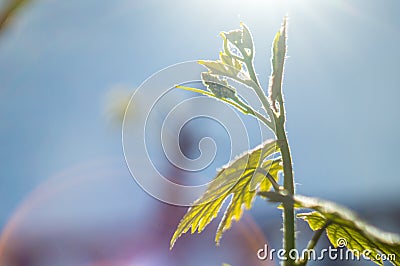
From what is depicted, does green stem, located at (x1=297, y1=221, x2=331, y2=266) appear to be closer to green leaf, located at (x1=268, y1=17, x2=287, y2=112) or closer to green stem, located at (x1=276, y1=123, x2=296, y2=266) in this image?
green stem, located at (x1=276, y1=123, x2=296, y2=266)

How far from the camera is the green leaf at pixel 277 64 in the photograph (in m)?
0.56

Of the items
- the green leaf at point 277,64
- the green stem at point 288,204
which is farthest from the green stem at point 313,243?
the green leaf at point 277,64

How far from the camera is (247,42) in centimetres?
62

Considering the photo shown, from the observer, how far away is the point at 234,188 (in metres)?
0.66

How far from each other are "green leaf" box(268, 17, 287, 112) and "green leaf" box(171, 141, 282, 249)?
56 millimetres

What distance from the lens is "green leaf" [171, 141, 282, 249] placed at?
2.00 ft

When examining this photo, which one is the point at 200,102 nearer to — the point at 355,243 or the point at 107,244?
the point at 355,243

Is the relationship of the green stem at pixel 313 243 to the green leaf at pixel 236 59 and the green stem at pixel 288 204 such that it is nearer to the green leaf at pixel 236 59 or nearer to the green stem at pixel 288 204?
the green stem at pixel 288 204

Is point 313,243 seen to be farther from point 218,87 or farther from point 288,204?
point 218,87

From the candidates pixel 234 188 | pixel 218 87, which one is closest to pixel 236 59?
pixel 218 87

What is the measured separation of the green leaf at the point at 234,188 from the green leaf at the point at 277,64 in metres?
0.06

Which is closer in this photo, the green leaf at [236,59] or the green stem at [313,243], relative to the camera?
the green stem at [313,243]

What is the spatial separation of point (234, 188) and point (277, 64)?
0.60ft

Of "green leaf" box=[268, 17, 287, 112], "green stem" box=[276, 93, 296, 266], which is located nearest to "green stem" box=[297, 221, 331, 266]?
"green stem" box=[276, 93, 296, 266]
